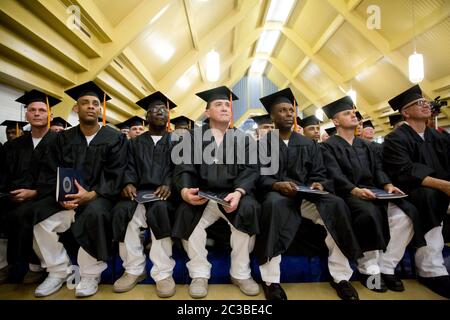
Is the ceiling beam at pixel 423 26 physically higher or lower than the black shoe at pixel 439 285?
higher

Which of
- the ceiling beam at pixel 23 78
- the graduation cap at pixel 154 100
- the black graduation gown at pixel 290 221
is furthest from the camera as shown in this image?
the ceiling beam at pixel 23 78

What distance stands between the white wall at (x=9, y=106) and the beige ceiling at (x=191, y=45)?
0.20 meters

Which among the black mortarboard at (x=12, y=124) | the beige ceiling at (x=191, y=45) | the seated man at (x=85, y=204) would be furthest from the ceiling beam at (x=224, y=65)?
the seated man at (x=85, y=204)

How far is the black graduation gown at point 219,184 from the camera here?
2178mm

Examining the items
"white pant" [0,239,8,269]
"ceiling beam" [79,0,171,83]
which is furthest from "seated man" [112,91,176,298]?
"ceiling beam" [79,0,171,83]

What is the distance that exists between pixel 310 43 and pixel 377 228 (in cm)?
1113

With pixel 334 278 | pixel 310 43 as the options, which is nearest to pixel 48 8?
pixel 334 278

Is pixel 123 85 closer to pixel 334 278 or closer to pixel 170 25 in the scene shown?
pixel 170 25

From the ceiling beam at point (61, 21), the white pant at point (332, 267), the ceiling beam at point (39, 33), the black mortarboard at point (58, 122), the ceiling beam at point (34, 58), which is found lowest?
the white pant at point (332, 267)

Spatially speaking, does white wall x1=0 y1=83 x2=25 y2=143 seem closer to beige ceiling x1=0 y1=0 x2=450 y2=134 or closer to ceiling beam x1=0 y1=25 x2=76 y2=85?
beige ceiling x1=0 y1=0 x2=450 y2=134

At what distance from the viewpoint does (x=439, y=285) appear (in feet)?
7.00

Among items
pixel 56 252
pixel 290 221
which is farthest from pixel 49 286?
pixel 290 221

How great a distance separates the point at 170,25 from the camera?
6.12 meters

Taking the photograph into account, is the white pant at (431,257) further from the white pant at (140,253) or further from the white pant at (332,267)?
the white pant at (140,253)
